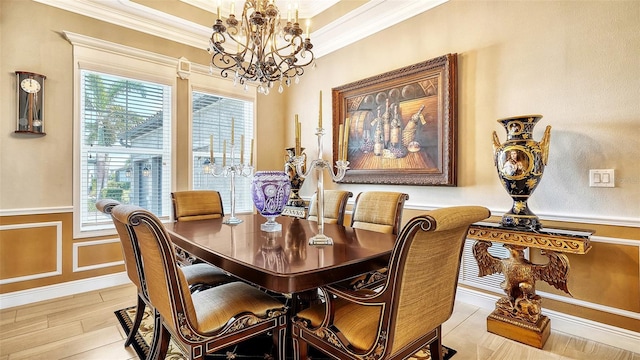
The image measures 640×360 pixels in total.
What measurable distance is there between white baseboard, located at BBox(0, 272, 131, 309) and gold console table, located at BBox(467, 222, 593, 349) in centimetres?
341

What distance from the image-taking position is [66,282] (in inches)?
113

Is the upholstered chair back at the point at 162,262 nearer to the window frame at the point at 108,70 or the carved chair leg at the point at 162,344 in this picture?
the carved chair leg at the point at 162,344

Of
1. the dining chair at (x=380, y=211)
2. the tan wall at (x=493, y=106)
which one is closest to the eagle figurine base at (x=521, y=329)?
the tan wall at (x=493, y=106)

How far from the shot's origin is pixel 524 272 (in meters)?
2.07

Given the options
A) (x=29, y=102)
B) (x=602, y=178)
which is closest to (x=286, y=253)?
(x=602, y=178)

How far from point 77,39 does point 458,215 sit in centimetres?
364

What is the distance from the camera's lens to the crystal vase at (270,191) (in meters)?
1.96

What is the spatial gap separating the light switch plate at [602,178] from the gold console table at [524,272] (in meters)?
0.37

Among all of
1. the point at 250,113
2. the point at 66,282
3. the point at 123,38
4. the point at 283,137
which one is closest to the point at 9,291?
the point at 66,282

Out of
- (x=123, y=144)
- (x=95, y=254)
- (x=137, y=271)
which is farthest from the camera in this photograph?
(x=123, y=144)

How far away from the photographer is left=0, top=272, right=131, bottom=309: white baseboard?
8.57 feet

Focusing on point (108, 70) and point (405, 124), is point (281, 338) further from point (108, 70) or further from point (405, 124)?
point (108, 70)

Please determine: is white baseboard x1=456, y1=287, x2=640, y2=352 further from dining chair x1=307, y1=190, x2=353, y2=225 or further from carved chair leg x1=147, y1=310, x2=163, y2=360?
carved chair leg x1=147, y1=310, x2=163, y2=360

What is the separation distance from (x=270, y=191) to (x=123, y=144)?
2.25 meters
